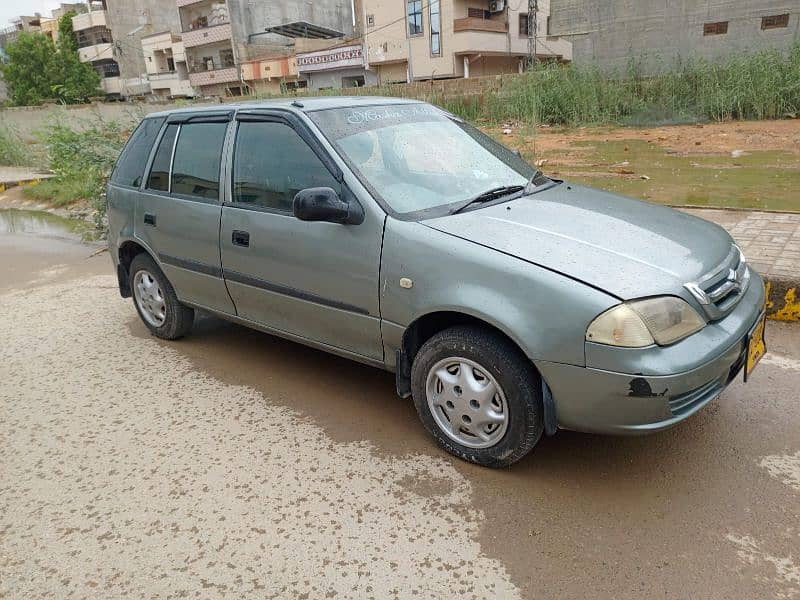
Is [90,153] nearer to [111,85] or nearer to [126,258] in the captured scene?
[126,258]

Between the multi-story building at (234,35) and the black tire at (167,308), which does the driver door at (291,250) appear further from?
the multi-story building at (234,35)

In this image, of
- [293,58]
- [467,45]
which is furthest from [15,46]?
[467,45]

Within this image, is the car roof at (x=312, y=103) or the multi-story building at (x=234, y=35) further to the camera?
the multi-story building at (x=234, y=35)

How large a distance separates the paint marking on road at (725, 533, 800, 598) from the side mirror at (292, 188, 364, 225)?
2.16 metres

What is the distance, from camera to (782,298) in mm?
4387

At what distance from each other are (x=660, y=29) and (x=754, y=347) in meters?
20.3

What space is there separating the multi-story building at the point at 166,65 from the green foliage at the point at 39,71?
242 inches

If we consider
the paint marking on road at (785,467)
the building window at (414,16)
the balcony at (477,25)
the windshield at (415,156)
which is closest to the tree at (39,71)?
the building window at (414,16)

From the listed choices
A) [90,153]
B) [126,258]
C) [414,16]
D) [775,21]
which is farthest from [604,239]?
[414,16]

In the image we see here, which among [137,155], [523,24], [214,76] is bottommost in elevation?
[137,155]

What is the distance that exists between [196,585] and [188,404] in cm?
158

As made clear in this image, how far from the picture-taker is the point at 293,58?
138ft

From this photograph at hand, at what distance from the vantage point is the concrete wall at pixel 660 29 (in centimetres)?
1827

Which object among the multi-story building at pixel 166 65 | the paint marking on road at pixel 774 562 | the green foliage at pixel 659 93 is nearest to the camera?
the paint marking on road at pixel 774 562
